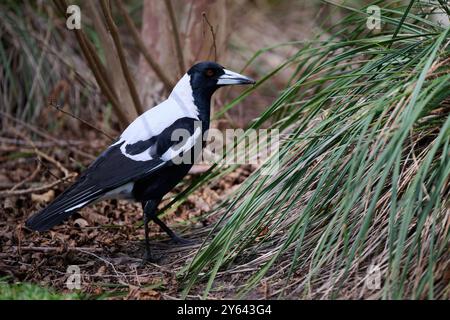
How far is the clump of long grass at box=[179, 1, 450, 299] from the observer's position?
98.5 inches

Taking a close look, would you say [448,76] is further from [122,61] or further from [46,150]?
[46,150]

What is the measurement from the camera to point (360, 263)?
9.03 feet

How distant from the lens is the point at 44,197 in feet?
14.5

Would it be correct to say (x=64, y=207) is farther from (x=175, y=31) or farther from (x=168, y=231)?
(x=175, y=31)

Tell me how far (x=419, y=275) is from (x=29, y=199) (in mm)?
2715

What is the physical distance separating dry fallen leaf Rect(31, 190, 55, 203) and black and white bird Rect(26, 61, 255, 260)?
3.38 ft

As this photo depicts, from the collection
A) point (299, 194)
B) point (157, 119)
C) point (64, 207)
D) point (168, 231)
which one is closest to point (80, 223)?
point (168, 231)

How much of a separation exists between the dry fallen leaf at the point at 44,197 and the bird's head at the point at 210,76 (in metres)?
1.31

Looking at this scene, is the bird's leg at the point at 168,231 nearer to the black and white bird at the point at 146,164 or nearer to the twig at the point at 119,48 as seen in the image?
the black and white bird at the point at 146,164

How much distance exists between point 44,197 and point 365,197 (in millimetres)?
2358

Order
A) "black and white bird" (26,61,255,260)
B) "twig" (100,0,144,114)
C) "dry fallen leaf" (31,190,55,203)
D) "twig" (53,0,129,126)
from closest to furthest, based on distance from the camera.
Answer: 1. "black and white bird" (26,61,255,260)
2. "twig" (100,0,144,114)
3. "twig" (53,0,129,126)
4. "dry fallen leaf" (31,190,55,203)

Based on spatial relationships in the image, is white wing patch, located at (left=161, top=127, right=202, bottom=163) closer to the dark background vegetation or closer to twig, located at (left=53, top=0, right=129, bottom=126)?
the dark background vegetation

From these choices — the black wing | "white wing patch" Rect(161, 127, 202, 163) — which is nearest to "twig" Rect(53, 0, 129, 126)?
the black wing

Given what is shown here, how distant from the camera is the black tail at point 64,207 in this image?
10.6 feet
